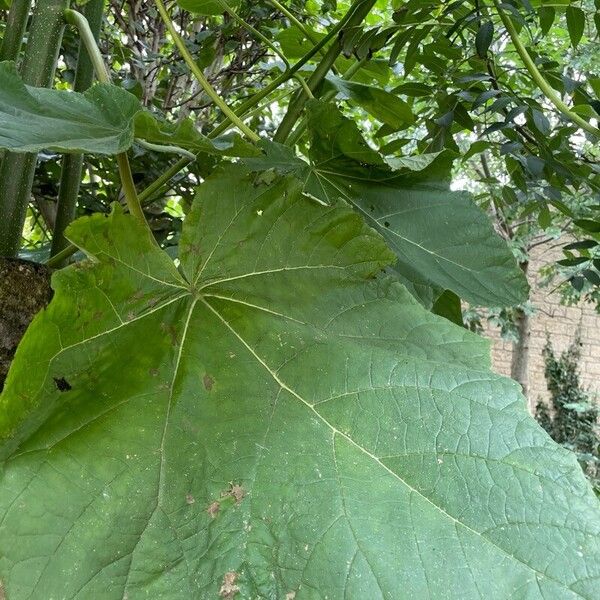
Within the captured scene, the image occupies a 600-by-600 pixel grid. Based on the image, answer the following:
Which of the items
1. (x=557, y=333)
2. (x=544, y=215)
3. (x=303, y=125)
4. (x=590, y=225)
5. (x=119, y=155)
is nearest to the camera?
(x=119, y=155)

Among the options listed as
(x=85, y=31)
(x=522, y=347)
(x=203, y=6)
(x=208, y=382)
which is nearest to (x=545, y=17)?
(x=203, y=6)

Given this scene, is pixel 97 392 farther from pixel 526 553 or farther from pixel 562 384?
pixel 562 384

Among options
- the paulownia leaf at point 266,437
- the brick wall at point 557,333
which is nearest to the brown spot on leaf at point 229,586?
the paulownia leaf at point 266,437

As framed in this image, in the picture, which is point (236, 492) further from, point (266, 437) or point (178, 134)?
point (178, 134)

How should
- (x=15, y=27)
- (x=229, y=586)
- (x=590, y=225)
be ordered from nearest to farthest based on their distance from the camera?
(x=229, y=586) < (x=15, y=27) < (x=590, y=225)

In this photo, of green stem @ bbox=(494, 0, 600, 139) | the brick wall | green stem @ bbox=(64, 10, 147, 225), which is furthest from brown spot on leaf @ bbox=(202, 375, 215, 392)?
the brick wall

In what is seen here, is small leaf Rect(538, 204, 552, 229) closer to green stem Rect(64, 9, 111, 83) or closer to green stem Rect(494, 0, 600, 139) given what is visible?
green stem Rect(494, 0, 600, 139)

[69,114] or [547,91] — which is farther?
[547,91]
